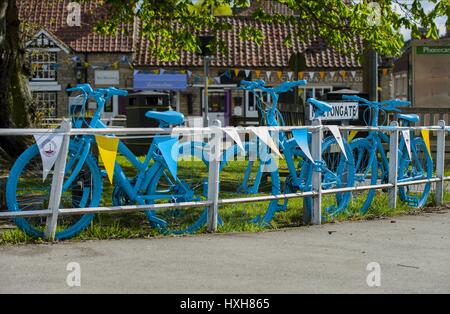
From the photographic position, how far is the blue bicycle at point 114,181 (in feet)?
25.8

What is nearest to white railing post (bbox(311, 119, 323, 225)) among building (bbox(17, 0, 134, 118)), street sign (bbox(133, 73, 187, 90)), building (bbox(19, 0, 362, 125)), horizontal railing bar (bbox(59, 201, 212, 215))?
horizontal railing bar (bbox(59, 201, 212, 215))

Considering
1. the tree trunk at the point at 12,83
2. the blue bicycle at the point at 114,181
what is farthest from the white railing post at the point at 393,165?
the tree trunk at the point at 12,83

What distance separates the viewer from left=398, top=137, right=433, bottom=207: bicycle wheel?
35.9ft

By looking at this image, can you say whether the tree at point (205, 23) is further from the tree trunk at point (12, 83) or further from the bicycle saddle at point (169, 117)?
the bicycle saddle at point (169, 117)

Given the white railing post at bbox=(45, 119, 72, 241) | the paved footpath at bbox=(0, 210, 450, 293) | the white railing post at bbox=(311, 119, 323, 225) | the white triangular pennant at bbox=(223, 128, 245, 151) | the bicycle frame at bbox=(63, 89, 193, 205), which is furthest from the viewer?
the white railing post at bbox=(311, 119, 323, 225)

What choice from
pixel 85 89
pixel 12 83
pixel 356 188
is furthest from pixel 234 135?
pixel 12 83

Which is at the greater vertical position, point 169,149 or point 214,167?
point 169,149

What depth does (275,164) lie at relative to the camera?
29.7ft

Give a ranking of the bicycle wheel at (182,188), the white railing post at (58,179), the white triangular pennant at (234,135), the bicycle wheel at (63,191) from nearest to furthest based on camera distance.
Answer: the white railing post at (58,179), the bicycle wheel at (63,191), the bicycle wheel at (182,188), the white triangular pennant at (234,135)

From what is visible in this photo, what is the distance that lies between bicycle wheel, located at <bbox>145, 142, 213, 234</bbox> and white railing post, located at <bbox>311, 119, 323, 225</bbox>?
1.33 m

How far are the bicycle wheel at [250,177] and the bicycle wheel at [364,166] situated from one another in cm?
141

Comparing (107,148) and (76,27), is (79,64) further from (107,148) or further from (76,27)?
(107,148)

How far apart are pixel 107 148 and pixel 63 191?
0.55 m

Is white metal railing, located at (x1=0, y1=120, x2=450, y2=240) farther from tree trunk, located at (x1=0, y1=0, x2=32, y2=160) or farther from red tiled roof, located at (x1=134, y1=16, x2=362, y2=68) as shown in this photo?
red tiled roof, located at (x1=134, y1=16, x2=362, y2=68)
